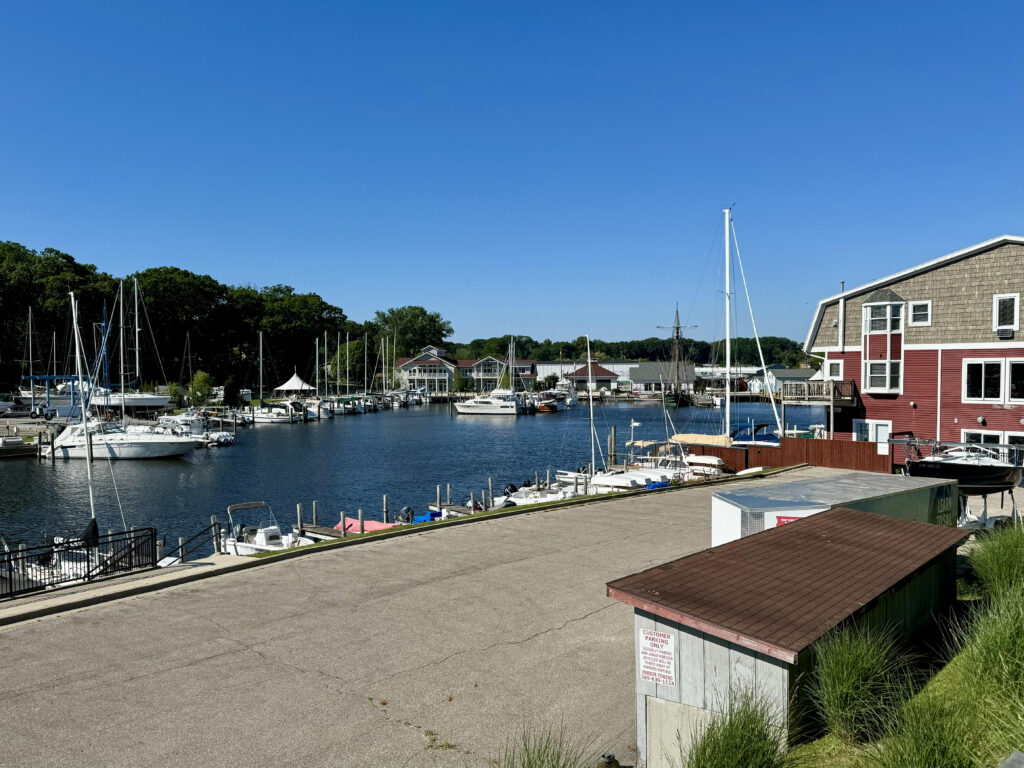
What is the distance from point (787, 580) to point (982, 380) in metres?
29.8

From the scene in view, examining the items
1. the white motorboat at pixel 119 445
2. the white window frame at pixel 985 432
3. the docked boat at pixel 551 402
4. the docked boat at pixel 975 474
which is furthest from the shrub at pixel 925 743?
the docked boat at pixel 551 402

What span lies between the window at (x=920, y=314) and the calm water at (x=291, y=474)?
80.2ft

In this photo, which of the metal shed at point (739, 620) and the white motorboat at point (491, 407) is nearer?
the metal shed at point (739, 620)

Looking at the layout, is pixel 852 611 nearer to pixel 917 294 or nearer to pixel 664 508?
pixel 664 508

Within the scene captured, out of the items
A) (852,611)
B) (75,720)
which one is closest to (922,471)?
(852,611)

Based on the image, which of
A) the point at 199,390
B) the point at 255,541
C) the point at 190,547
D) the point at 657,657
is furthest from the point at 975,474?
the point at 199,390

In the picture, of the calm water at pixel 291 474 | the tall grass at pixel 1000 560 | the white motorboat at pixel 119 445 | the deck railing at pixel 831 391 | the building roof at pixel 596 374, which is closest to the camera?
the tall grass at pixel 1000 560

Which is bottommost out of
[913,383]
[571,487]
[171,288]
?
[571,487]

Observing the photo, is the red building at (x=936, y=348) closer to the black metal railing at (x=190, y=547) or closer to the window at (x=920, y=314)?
the window at (x=920, y=314)

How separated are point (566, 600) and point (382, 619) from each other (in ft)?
10.1

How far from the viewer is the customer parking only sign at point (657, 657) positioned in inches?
269

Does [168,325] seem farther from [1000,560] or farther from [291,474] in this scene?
[1000,560]

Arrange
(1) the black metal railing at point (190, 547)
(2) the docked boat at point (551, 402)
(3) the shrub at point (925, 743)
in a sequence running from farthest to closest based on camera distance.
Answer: (2) the docked boat at point (551, 402) → (1) the black metal railing at point (190, 547) → (3) the shrub at point (925, 743)

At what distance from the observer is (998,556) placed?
1084cm
